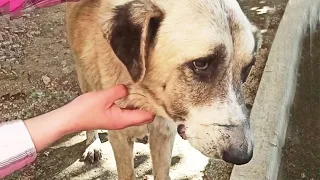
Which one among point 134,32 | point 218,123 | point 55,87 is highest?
point 134,32

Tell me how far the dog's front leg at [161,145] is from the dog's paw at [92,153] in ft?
1.89

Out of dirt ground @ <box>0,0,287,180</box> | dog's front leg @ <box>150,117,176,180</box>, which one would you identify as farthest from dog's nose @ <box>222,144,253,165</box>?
dirt ground @ <box>0,0,287,180</box>

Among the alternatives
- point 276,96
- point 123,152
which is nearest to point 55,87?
point 123,152

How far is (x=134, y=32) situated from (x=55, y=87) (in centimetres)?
230

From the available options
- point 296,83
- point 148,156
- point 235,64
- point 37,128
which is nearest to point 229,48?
point 235,64

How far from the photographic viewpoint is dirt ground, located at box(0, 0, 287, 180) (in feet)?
13.0

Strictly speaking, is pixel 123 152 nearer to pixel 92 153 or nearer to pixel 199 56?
pixel 92 153

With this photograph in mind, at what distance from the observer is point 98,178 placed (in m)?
3.95

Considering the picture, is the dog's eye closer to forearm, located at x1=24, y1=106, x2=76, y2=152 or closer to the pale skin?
the pale skin

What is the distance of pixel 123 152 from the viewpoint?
11.3ft

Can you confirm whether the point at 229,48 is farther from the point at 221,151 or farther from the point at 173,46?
the point at 221,151

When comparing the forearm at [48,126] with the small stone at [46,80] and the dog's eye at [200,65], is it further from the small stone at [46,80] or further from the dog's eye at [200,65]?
the small stone at [46,80]

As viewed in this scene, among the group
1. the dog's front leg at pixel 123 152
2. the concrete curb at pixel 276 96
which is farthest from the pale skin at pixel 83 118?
the concrete curb at pixel 276 96

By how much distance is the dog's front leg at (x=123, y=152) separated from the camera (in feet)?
11.0
